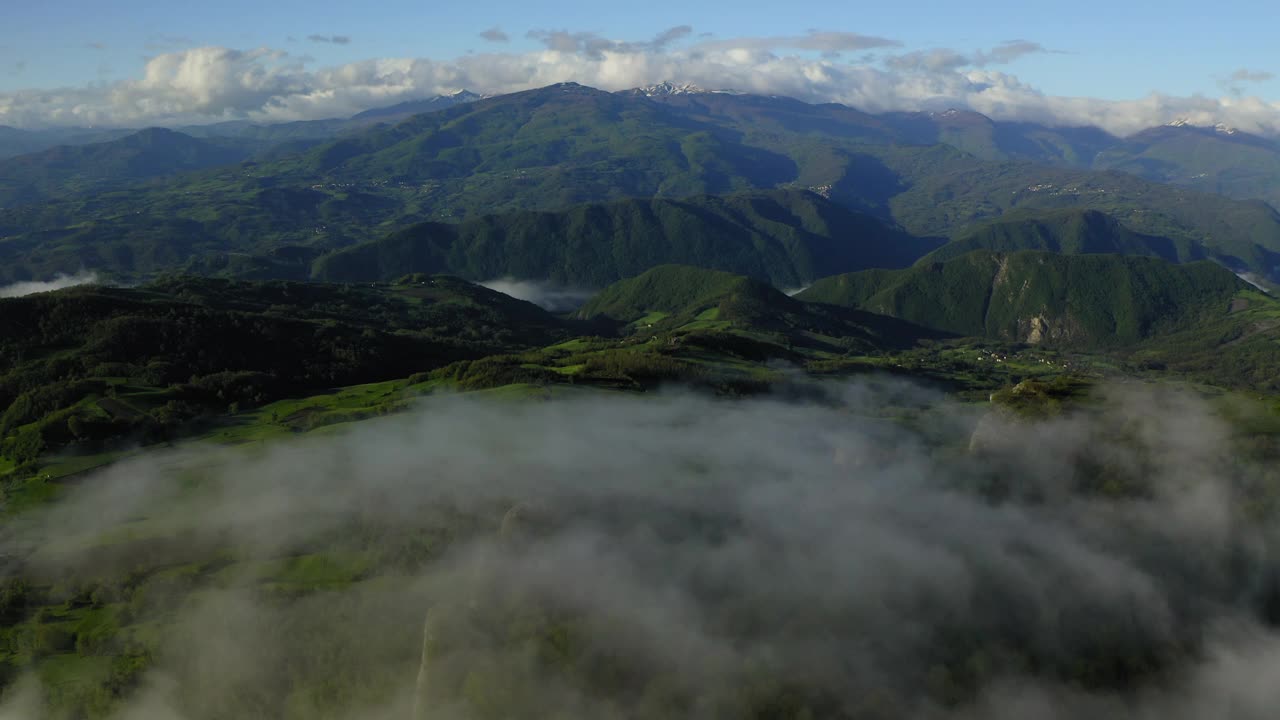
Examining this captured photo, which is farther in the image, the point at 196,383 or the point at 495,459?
the point at 196,383

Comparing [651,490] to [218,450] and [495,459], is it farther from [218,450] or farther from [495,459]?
[218,450]

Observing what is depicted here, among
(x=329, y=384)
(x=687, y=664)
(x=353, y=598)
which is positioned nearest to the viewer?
(x=687, y=664)

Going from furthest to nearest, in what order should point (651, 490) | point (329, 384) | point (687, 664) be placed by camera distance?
point (329, 384) < point (651, 490) < point (687, 664)

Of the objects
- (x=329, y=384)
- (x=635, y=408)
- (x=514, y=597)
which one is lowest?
(x=329, y=384)

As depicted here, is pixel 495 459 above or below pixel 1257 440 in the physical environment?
below

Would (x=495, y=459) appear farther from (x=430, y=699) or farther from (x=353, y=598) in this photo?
(x=430, y=699)

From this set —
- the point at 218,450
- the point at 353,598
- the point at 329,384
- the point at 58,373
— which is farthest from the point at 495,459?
the point at 58,373

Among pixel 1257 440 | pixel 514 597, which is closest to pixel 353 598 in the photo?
pixel 514 597

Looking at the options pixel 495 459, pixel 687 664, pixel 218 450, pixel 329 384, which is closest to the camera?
pixel 687 664

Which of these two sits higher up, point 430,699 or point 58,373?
point 430,699
